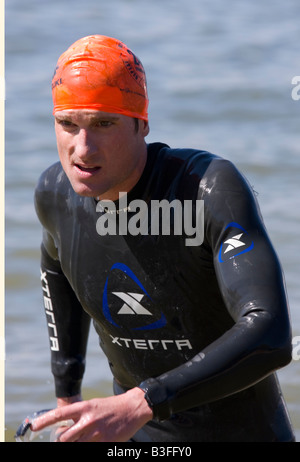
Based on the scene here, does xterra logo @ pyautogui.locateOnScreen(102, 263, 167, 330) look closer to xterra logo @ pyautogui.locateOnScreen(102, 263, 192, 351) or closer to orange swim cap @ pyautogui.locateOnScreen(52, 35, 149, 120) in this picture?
xterra logo @ pyautogui.locateOnScreen(102, 263, 192, 351)

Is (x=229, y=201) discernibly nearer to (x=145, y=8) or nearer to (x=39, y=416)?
(x=39, y=416)

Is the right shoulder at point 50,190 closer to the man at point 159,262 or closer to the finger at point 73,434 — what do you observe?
the man at point 159,262

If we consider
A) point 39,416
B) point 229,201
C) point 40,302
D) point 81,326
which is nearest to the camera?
point 39,416

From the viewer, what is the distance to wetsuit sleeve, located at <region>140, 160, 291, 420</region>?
2379 mm

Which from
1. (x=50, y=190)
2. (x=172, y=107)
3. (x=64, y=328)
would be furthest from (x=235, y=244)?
(x=172, y=107)

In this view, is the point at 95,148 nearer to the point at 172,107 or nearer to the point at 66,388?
the point at 66,388

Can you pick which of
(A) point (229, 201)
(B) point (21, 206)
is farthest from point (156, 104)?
(A) point (229, 201)

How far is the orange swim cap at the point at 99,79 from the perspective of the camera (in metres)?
2.82

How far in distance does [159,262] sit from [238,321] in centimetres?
55

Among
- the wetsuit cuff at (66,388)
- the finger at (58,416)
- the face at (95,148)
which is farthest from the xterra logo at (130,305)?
the finger at (58,416)

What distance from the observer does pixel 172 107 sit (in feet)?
35.8

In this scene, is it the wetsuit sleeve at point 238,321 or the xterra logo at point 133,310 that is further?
the xterra logo at point 133,310
